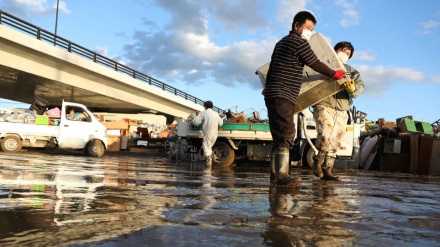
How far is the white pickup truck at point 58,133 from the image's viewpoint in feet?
53.8

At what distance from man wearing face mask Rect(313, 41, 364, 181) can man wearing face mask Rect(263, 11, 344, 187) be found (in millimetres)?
1360

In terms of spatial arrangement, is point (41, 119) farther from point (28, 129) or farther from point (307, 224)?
point (307, 224)

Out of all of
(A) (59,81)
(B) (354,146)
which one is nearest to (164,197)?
(B) (354,146)

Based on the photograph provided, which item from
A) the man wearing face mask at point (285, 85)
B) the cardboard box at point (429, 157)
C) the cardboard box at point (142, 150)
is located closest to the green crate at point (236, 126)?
the cardboard box at point (429, 157)

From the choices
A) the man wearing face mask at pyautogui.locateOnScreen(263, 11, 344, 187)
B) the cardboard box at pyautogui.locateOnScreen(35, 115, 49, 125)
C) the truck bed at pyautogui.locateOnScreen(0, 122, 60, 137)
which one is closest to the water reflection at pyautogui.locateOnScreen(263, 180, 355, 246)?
the man wearing face mask at pyautogui.locateOnScreen(263, 11, 344, 187)

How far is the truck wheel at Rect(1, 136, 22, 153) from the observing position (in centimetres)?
1614

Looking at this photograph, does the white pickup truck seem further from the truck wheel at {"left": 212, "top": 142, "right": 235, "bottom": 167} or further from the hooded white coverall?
the hooded white coverall

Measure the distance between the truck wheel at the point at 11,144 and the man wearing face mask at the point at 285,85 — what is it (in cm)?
1433

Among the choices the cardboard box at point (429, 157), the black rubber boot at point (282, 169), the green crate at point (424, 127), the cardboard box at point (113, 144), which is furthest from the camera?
the cardboard box at point (113, 144)

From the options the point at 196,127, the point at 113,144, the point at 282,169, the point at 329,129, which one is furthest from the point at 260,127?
the point at 113,144

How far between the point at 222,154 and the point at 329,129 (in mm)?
7937

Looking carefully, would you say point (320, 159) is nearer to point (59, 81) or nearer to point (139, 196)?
point (139, 196)

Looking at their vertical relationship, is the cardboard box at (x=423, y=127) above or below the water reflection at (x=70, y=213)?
above

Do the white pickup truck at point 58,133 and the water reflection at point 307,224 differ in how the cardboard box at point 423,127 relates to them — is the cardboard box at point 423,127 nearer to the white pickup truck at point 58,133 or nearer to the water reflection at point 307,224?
the white pickup truck at point 58,133
